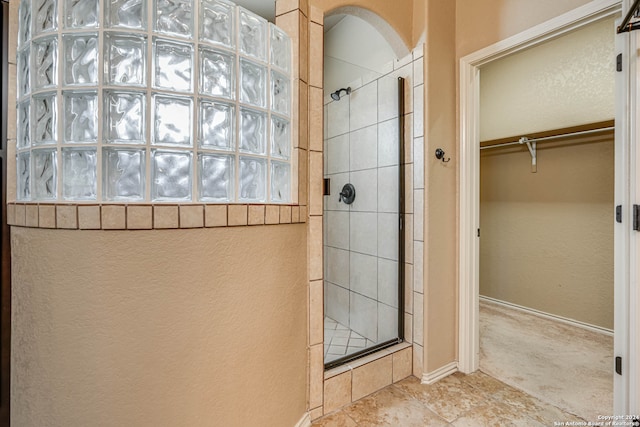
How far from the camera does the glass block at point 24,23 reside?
1010 millimetres

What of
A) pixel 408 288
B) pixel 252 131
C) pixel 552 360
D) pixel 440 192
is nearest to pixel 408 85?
pixel 440 192

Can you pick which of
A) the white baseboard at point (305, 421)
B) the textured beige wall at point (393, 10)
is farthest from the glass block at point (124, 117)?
the white baseboard at point (305, 421)

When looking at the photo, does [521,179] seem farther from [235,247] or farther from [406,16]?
[235,247]

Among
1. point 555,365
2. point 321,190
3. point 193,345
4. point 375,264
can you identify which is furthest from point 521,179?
point 193,345

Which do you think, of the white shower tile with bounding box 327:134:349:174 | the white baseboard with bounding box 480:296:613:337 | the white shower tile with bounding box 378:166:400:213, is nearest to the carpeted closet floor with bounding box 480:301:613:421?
the white baseboard with bounding box 480:296:613:337

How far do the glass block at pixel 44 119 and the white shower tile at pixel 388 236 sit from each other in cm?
170

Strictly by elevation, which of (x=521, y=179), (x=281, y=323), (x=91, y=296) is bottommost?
(x=281, y=323)

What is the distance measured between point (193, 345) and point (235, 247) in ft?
1.16

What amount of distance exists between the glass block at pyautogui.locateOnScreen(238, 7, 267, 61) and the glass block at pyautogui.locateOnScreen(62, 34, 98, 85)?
18.6 inches

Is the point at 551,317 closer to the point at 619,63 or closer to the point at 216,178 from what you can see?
the point at 619,63

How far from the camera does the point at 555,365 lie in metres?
1.92

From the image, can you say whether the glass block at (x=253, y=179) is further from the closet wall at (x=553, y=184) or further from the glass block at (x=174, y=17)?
the closet wall at (x=553, y=184)

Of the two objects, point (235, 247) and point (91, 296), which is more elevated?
point (235, 247)

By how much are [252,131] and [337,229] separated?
133 cm
